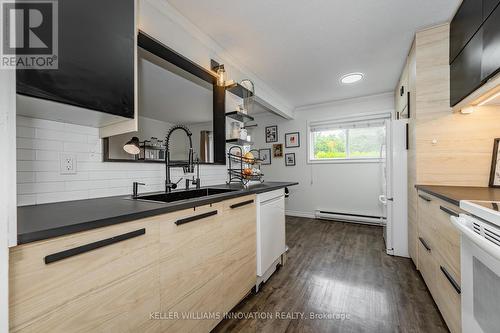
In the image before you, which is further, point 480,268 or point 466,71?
point 466,71

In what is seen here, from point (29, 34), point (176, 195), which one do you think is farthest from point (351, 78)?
point (29, 34)

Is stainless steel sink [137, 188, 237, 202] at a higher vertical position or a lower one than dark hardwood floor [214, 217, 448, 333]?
higher

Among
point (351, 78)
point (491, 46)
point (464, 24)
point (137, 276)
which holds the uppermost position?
point (351, 78)

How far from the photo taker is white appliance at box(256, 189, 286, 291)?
5.79ft

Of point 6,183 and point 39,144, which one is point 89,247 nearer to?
point 6,183

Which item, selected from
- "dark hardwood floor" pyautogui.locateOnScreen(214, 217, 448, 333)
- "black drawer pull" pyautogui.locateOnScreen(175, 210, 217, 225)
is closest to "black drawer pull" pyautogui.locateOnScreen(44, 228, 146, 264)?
"black drawer pull" pyautogui.locateOnScreen(175, 210, 217, 225)

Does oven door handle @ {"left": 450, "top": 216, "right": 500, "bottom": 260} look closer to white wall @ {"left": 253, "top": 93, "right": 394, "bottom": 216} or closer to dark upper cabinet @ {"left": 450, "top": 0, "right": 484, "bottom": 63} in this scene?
dark upper cabinet @ {"left": 450, "top": 0, "right": 484, "bottom": 63}

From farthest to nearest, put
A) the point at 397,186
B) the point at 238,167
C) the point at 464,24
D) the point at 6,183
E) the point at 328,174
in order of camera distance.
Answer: the point at 328,174
the point at 238,167
the point at 397,186
the point at 464,24
the point at 6,183

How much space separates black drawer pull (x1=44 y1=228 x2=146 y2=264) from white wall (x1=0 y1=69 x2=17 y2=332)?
0.31 ft

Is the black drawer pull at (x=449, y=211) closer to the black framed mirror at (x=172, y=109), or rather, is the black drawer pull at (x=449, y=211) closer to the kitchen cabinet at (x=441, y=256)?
the kitchen cabinet at (x=441, y=256)

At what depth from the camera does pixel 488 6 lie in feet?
4.25

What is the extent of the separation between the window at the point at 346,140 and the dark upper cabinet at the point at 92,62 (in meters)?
3.88

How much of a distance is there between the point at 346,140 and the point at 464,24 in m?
2.57

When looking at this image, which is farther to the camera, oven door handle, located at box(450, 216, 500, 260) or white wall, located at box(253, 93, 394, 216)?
white wall, located at box(253, 93, 394, 216)
